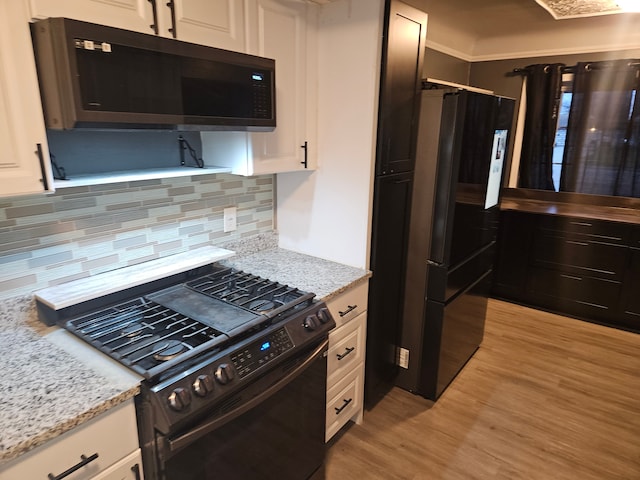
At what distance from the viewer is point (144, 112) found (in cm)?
125

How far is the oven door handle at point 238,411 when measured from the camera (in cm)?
117

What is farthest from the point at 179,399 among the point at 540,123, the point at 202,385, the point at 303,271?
the point at 540,123

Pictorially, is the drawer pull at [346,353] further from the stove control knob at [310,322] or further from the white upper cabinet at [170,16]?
the white upper cabinet at [170,16]

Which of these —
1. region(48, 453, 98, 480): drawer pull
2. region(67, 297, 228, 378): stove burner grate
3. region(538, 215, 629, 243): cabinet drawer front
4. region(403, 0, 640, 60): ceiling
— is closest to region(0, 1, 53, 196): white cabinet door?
region(67, 297, 228, 378): stove burner grate

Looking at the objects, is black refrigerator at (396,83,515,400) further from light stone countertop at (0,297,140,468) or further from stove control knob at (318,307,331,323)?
light stone countertop at (0,297,140,468)

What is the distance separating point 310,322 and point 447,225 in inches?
39.9

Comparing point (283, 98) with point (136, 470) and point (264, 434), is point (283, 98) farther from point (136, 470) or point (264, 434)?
point (136, 470)

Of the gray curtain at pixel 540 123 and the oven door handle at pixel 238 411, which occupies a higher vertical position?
the gray curtain at pixel 540 123

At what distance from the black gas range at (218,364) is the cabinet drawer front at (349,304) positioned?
0.67 feet

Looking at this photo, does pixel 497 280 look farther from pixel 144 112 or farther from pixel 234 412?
pixel 144 112

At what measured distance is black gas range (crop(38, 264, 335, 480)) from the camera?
3.88 feet

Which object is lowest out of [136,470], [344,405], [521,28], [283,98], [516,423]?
[516,423]

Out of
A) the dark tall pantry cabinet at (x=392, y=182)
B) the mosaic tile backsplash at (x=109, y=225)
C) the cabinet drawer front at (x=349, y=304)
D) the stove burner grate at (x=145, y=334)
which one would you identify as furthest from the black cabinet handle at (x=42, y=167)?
the dark tall pantry cabinet at (x=392, y=182)

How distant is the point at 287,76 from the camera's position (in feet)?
6.17
